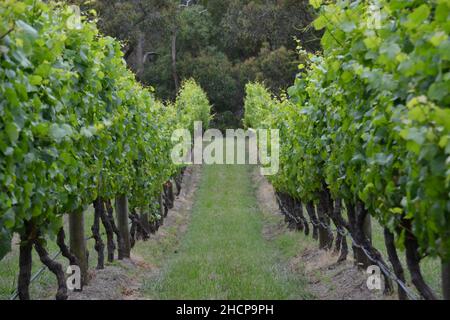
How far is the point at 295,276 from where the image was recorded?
34.7 feet

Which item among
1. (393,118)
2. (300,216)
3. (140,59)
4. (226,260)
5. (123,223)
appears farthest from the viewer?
(140,59)

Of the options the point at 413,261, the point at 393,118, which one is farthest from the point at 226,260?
the point at 393,118

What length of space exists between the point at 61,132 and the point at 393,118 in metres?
2.48

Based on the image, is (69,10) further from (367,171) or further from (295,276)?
(295,276)

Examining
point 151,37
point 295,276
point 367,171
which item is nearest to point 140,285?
point 295,276

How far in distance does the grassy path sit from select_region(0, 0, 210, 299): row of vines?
1.21 m

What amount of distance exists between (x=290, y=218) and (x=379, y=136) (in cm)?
1122

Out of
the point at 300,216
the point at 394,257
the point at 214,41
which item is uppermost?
the point at 214,41

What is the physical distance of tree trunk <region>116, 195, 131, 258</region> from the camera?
39.1 feet

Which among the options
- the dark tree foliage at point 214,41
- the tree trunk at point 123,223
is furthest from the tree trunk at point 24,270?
the dark tree foliage at point 214,41

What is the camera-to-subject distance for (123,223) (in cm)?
1209

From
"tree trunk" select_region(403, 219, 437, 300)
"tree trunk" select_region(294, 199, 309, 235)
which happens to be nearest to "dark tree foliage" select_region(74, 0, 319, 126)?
"tree trunk" select_region(294, 199, 309, 235)

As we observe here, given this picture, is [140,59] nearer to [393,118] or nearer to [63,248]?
[63,248]

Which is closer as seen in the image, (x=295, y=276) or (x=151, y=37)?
(x=295, y=276)
